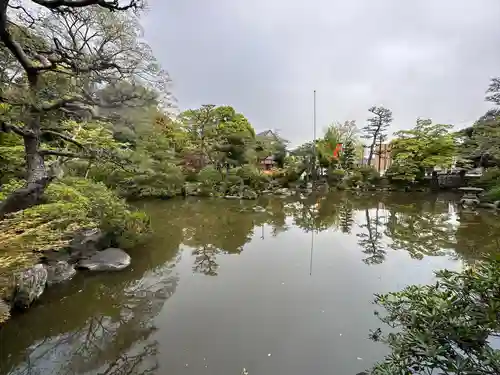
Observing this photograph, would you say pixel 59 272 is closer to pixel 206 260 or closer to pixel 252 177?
pixel 206 260

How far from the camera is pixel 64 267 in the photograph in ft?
12.8

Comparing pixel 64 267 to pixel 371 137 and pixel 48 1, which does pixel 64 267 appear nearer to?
pixel 48 1

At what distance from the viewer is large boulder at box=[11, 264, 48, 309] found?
2.96 metres

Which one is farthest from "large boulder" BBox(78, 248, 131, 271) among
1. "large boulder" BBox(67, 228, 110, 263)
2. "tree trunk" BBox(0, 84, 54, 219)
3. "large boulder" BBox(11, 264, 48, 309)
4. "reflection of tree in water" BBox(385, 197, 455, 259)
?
"reflection of tree in water" BBox(385, 197, 455, 259)

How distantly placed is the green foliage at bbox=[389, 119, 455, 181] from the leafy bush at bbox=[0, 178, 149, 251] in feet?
39.9

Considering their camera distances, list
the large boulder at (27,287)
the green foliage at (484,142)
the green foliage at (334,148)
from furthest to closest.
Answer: the green foliage at (334,148), the green foliage at (484,142), the large boulder at (27,287)

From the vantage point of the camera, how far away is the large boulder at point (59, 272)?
3.64 m

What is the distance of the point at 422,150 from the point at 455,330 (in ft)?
46.2

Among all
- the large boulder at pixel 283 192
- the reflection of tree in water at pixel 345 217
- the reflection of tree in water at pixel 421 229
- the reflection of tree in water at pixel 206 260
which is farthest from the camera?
the large boulder at pixel 283 192

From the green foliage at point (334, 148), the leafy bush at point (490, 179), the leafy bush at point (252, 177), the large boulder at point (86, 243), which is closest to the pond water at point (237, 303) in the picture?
the large boulder at point (86, 243)

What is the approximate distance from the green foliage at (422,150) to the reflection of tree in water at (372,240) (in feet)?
21.5

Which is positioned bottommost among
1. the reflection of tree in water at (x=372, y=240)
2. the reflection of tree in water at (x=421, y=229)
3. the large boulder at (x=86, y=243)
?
the reflection of tree in water at (x=372, y=240)

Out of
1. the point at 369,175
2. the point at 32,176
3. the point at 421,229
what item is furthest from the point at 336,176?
the point at 32,176

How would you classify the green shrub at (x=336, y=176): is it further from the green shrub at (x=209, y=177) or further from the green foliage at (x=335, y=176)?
the green shrub at (x=209, y=177)
